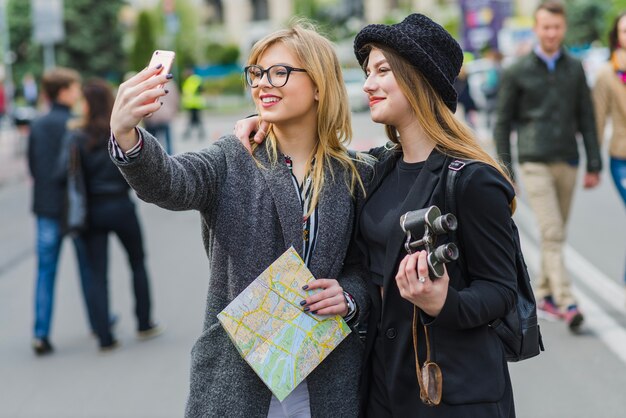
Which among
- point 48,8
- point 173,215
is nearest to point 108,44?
point 48,8

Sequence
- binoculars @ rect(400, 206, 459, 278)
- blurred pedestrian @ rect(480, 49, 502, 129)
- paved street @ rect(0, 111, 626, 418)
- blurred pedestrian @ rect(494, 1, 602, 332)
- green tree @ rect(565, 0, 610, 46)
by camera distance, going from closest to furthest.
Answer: binoculars @ rect(400, 206, 459, 278) → paved street @ rect(0, 111, 626, 418) → blurred pedestrian @ rect(494, 1, 602, 332) → blurred pedestrian @ rect(480, 49, 502, 129) → green tree @ rect(565, 0, 610, 46)

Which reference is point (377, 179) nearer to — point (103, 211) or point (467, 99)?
point (103, 211)

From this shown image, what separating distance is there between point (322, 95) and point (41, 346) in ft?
Answer: 14.7

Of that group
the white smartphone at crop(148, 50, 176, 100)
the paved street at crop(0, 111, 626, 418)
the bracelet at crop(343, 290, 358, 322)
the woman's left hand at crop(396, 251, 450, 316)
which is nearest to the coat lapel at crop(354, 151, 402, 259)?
the bracelet at crop(343, 290, 358, 322)

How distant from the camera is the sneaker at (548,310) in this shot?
6.76 metres

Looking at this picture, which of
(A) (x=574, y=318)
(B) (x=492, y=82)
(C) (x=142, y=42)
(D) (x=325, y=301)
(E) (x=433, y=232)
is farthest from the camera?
(C) (x=142, y=42)

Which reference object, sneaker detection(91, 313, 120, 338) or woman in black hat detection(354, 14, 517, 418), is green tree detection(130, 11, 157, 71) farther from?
woman in black hat detection(354, 14, 517, 418)

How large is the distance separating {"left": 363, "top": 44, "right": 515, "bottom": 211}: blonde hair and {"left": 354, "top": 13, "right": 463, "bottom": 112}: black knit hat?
0.06 ft

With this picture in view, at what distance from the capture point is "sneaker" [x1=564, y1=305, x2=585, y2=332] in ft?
20.9

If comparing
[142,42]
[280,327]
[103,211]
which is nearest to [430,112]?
[280,327]

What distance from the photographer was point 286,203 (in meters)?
2.85

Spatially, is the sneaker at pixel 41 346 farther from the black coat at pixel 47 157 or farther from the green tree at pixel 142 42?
the green tree at pixel 142 42

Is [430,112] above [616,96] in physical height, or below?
above

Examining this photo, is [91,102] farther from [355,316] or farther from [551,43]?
[355,316]
